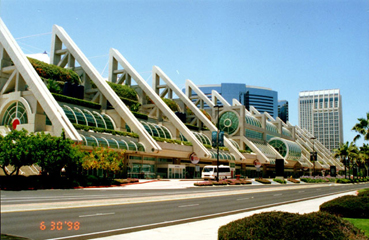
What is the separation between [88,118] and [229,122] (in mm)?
43338

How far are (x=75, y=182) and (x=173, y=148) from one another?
87.0 feet

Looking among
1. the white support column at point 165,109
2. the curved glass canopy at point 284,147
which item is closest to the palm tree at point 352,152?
the curved glass canopy at point 284,147

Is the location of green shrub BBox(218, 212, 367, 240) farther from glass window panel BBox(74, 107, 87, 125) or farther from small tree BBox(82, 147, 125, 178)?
glass window panel BBox(74, 107, 87, 125)

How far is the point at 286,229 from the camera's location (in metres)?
7.44

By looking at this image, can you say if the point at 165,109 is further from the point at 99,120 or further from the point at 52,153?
the point at 52,153

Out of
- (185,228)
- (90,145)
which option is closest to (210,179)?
(90,145)

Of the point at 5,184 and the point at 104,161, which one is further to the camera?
the point at 104,161

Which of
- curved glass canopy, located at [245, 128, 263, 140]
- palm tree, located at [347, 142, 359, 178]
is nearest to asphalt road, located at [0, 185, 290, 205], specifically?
curved glass canopy, located at [245, 128, 263, 140]

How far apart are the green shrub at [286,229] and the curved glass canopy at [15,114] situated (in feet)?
144

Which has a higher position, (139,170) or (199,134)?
(199,134)

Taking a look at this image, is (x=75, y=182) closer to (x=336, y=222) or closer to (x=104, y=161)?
(x=104, y=161)

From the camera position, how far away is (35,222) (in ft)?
34.7

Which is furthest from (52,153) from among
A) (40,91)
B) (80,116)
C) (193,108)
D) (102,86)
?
(193,108)

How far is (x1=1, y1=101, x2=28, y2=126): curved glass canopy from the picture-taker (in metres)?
46.2
